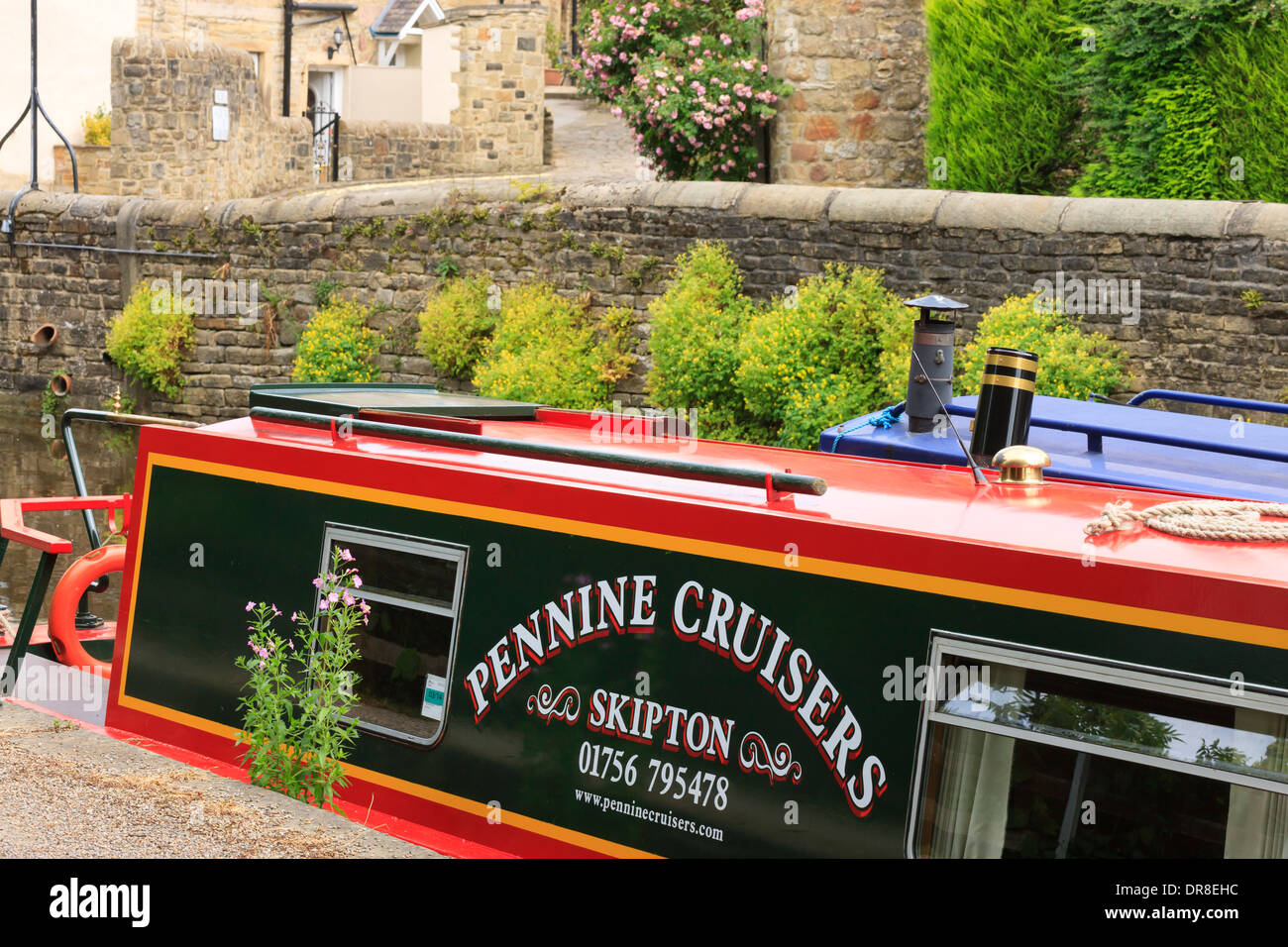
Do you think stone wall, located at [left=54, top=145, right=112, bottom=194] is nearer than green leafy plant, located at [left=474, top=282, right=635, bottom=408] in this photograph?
No

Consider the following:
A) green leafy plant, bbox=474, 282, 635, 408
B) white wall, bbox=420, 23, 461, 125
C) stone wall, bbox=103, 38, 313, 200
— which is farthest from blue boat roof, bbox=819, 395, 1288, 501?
white wall, bbox=420, 23, 461, 125

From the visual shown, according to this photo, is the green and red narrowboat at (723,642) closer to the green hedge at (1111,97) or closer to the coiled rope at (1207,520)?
the coiled rope at (1207,520)

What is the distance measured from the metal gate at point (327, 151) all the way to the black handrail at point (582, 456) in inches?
765

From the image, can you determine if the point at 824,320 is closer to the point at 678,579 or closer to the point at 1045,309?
the point at 1045,309

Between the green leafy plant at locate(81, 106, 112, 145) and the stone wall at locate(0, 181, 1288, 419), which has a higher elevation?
the green leafy plant at locate(81, 106, 112, 145)

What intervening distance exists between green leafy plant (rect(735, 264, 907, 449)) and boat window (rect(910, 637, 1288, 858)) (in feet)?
24.0

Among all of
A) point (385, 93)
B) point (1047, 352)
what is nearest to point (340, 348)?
point (1047, 352)

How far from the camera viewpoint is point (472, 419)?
4.83 m

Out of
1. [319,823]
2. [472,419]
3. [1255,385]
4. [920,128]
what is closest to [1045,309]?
[1255,385]

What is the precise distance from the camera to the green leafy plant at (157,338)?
15.8 meters

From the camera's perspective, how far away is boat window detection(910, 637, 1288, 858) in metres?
2.42

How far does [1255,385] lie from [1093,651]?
267 inches

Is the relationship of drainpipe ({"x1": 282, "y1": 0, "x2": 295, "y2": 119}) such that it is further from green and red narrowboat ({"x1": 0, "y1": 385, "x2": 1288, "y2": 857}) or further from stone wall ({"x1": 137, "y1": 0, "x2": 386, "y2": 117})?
green and red narrowboat ({"x1": 0, "y1": 385, "x2": 1288, "y2": 857})

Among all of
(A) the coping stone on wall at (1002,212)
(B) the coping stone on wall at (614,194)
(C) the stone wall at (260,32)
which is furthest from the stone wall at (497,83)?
(A) the coping stone on wall at (1002,212)
